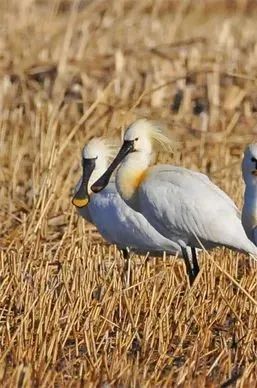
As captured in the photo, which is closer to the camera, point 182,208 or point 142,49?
point 182,208

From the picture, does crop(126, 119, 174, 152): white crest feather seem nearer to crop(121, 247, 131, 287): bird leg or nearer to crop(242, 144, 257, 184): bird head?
crop(121, 247, 131, 287): bird leg

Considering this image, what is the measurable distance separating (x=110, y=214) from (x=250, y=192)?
193cm

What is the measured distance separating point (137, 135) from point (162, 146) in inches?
7.2

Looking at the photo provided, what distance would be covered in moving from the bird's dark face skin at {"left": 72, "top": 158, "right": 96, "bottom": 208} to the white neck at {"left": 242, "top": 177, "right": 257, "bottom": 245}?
6.53ft

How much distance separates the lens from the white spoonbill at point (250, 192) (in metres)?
6.47

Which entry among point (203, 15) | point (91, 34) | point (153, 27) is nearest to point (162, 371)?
point (91, 34)

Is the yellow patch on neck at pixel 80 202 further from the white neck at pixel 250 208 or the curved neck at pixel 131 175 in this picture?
the white neck at pixel 250 208

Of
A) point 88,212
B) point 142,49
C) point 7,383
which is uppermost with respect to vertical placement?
point 142,49

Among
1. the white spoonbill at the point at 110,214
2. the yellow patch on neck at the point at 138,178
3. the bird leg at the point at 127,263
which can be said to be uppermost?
the yellow patch on neck at the point at 138,178

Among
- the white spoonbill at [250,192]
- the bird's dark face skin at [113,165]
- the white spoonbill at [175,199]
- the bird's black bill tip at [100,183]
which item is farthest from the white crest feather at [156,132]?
the white spoonbill at [250,192]

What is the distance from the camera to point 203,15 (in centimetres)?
1839

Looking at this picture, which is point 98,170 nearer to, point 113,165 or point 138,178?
point 113,165

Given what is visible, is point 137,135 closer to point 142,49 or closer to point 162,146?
point 162,146

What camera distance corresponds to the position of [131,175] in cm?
793
